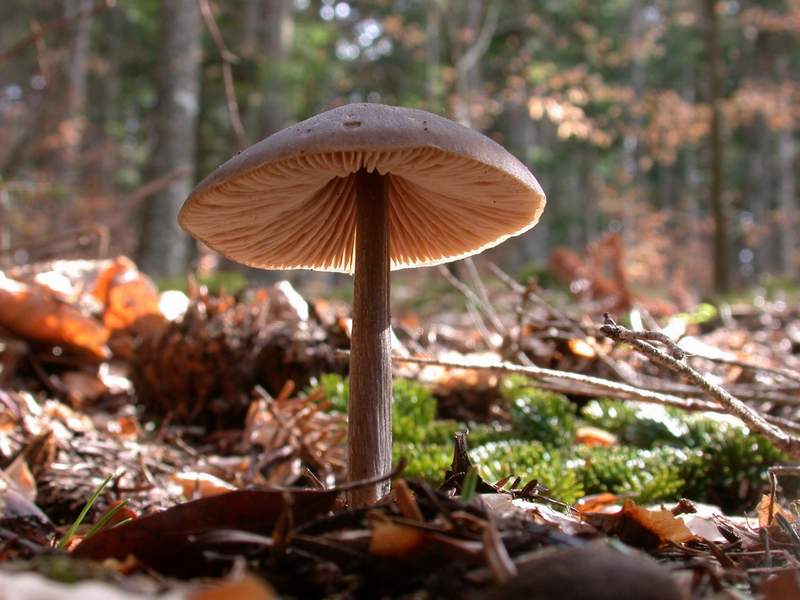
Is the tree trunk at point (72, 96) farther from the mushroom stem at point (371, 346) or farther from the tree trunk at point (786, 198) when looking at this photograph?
the tree trunk at point (786, 198)

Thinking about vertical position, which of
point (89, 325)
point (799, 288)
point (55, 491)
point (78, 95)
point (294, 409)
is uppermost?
point (78, 95)

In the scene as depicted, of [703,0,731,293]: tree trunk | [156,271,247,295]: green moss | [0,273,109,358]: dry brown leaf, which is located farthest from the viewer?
[703,0,731,293]: tree trunk

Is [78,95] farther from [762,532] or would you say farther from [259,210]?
[762,532]

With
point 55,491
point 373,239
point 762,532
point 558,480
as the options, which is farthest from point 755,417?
point 55,491

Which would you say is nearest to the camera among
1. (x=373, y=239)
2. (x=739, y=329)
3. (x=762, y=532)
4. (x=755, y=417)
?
(x=762, y=532)

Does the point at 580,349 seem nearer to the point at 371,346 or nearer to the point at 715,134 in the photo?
the point at 371,346

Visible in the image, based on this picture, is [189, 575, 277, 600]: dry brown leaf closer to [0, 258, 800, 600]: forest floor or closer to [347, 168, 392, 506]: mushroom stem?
[0, 258, 800, 600]: forest floor

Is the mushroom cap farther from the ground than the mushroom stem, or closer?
farther from the ground

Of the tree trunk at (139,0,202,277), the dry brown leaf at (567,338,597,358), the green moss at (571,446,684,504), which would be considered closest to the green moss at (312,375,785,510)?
the green moss at (571,446,684,504)
